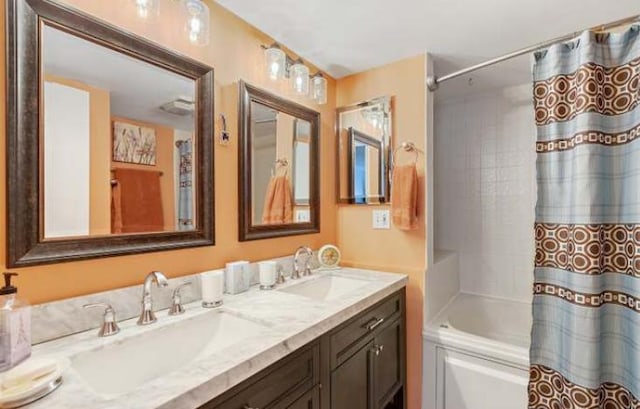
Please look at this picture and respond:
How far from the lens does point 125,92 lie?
1.18m

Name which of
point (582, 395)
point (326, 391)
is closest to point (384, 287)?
point (326, 391)

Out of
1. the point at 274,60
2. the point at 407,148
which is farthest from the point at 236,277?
the point at 407,148

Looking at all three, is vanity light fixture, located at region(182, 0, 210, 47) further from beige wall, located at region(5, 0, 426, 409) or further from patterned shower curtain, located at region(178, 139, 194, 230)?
patterned shower curtain, located at region(178, 139, 194, 230)

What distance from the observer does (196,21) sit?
1322 mm

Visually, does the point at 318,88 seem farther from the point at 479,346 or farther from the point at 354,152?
the point at 479,346

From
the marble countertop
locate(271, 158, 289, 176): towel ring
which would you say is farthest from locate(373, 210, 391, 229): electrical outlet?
locate(271, 158, 289, 176): towel ring

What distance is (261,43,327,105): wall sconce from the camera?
172 cm

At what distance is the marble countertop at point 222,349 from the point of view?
27.2 inches

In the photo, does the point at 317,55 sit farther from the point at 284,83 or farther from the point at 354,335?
the point at 354,335

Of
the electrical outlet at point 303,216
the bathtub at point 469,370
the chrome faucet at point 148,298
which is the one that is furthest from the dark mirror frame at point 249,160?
the bathtub at point 469,370

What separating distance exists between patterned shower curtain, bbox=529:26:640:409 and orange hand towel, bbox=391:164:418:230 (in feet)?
2.34

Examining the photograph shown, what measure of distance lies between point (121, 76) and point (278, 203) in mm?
968

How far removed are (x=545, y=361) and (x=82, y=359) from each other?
1.74 metres

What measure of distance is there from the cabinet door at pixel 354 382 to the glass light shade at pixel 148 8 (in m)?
1.56
